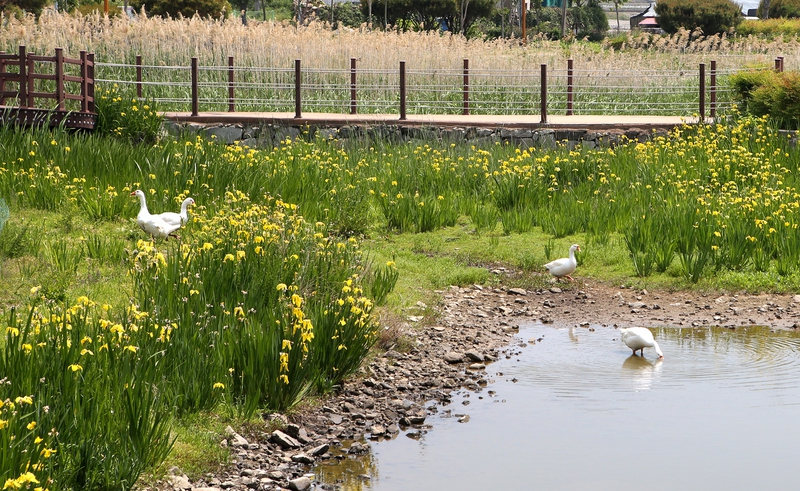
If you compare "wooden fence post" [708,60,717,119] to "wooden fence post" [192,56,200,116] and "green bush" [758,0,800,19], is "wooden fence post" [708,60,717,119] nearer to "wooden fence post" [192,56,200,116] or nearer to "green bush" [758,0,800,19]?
"wooden fence post" [192,56,200,116]

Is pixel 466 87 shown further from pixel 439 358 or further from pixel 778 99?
pixel 439 358

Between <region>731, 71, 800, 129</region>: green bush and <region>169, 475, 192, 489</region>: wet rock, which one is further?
<region>731, 71, 800, 129</region>: green bush

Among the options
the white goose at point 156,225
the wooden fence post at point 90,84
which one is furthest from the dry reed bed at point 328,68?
the white goose at point 156,225

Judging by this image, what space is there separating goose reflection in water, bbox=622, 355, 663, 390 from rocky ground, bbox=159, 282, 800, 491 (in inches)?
43.5

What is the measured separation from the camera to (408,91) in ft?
81.1

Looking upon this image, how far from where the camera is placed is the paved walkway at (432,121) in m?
20.2

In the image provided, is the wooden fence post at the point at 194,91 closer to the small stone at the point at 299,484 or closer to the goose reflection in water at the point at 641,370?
the goose reflection in water at the point at 641,370

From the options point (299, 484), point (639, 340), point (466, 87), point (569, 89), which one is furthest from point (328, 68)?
point (299, 484)

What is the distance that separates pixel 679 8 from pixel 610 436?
5024 centimetres

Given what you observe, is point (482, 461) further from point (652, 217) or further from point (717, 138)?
point (717, 138)

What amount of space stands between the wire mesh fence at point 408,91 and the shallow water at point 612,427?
580 inches

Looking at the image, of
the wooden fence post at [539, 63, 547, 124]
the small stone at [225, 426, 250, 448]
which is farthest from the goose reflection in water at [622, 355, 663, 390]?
the wooden fence post at [539, 63, 547, 124]

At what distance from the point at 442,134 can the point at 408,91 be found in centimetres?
509

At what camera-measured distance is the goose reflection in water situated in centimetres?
823
